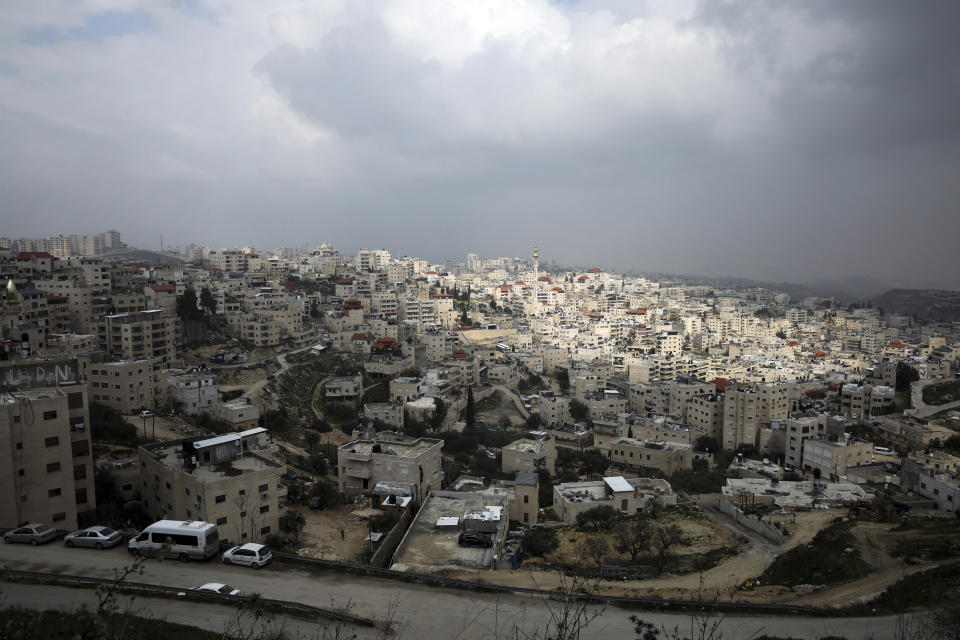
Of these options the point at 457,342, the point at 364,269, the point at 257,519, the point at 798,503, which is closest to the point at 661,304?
the point at 364,269

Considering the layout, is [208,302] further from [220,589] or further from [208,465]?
[220,589]

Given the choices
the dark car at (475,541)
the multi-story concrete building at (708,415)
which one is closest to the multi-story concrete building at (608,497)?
the dark car at (475,541)

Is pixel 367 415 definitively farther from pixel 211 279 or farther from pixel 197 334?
pixel 211 279

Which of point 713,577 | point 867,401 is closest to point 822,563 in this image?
point 713,577

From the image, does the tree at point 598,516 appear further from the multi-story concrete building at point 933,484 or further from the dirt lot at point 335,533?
the multi-story concrete building at point 933,484

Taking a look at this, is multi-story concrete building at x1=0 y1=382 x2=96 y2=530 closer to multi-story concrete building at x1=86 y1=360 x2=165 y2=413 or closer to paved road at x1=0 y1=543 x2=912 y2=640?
paved road at x1=0 y1=543 x2=912 y2=640

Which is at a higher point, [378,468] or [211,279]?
[211,279]

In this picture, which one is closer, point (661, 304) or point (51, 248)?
point (51, 248)

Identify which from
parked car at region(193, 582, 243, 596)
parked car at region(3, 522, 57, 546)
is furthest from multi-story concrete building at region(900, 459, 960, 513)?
parked car at region(3, 522, 57, 546)
